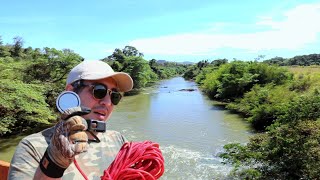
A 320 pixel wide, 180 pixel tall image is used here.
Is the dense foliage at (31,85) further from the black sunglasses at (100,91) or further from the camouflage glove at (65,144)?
the camouflage glove at (65,144)

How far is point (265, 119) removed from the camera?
1470 centimetres

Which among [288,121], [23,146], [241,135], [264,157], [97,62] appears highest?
[97,62]

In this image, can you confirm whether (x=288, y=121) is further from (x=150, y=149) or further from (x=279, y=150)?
(x=150, y=149)

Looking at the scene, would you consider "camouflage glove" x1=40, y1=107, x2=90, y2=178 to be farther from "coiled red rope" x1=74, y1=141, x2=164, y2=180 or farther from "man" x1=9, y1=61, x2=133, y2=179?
"coiled red rope" x1=74, y1=141, x2=164, y2=180

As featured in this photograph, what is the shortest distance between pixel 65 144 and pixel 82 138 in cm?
4

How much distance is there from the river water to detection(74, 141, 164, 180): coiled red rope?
24.5ft

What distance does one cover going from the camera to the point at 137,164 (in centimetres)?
129

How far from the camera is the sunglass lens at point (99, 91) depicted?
4.28 feet

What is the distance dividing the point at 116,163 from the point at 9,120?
35.3ft

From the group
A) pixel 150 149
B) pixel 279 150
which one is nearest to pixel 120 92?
pixel 150 149

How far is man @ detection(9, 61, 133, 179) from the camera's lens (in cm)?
84

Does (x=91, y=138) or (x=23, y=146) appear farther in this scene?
(x=91, y=138)

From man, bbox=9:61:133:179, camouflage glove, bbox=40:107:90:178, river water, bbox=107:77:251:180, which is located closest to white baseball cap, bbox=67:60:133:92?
man, bbox=9:61:133:179

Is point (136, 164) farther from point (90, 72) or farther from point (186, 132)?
point (186, 132)
